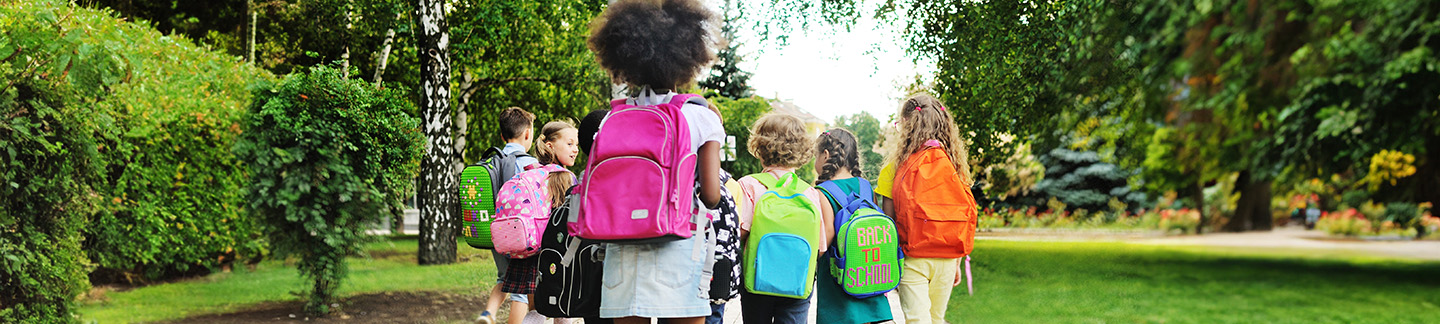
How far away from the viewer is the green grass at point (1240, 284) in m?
0.96

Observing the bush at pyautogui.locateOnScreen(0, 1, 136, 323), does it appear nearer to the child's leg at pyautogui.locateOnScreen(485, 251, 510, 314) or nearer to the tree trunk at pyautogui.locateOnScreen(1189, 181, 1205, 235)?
the child's leg at pyautogui.locateOnScreen(485, 251, 510, 314)

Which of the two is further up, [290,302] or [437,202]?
[437,202]

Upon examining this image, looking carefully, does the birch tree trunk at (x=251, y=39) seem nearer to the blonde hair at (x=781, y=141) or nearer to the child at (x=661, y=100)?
the blonde hair at (x=781, y=141)

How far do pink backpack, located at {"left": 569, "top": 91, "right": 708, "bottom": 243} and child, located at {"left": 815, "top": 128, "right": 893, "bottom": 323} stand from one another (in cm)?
114

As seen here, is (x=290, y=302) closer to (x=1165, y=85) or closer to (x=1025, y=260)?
(x=1025, y=260)

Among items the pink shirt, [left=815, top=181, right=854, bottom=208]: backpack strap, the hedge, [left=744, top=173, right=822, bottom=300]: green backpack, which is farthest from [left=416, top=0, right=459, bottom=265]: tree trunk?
[left=744, top=173, right=822, bottom=300]: green backpack

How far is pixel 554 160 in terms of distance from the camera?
4.81 meters

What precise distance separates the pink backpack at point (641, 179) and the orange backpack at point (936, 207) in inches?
47.7

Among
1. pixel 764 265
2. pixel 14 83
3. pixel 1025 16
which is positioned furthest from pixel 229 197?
pixel 1025 16

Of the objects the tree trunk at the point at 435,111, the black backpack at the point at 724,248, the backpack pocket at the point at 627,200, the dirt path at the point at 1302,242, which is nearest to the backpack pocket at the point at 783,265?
the black backpack at the point at 724,248

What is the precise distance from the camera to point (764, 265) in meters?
3.33

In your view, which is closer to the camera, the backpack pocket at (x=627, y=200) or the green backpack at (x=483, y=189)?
the backpack pocket at (x=627, y=200)

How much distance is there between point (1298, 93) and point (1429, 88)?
5.7 inches

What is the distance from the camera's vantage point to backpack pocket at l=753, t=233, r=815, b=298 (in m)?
3.31
